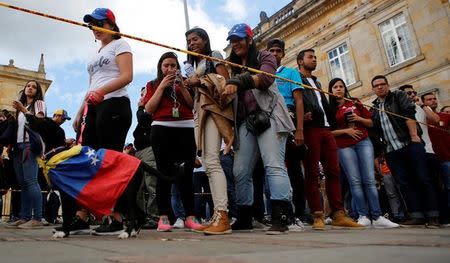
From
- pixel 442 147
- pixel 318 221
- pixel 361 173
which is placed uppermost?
pixel 442 147

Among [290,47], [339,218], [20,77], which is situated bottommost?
→ [339,218]

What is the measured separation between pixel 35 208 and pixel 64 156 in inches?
89.0

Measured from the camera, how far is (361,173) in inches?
174

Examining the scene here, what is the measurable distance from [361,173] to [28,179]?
420 centimetres

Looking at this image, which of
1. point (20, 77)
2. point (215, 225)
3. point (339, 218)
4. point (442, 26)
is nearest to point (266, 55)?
point (215, 225)

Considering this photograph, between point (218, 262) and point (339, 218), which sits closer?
point (218, 262)

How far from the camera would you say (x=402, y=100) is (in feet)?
14.5

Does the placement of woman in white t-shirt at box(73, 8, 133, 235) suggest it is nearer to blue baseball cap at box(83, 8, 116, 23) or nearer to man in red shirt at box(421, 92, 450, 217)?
blue baseball cap at box(83, 8, 116, 23)

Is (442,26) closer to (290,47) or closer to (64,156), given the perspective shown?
(290,47)

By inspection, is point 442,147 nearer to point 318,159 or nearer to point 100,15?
point 318,159

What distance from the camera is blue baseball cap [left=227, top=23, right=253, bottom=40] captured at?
342 cm

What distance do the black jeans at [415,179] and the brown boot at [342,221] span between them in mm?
860

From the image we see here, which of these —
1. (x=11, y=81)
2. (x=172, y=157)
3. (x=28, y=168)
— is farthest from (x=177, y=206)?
(x=11, y=81)

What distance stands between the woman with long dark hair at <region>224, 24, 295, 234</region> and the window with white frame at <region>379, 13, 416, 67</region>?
1288cm
